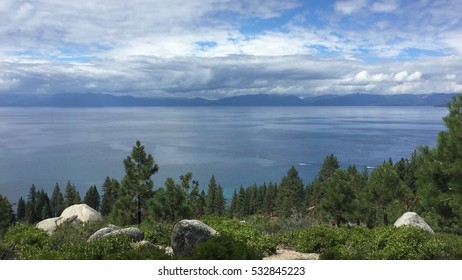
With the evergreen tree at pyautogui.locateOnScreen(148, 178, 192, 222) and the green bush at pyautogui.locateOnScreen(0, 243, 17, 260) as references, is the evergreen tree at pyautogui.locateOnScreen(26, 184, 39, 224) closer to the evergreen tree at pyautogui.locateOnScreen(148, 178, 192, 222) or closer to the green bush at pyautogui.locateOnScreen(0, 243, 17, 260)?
the evergreen tree at pyautogui.locateOnScreen(148, 178, 192, 222)

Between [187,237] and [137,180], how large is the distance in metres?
9.79

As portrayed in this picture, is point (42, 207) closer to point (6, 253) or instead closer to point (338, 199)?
point (338, 199)

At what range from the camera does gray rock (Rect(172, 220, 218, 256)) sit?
882cm

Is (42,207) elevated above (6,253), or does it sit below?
below

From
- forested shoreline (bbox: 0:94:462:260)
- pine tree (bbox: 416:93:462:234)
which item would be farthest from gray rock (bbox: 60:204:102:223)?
pine tree (bbox: 416:93:462:234)

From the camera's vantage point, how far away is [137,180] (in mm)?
18062

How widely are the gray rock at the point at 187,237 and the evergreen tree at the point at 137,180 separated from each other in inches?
368

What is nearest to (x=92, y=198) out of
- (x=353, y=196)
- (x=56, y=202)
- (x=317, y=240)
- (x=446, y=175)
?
(x=56, y=202)

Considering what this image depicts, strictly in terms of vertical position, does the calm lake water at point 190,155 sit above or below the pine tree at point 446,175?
below

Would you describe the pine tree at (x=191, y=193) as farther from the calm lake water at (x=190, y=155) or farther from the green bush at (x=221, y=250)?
the calm lake water at (x=190, y=155)

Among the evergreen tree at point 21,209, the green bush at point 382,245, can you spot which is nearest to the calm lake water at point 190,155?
the evergreen tree at point 21,209

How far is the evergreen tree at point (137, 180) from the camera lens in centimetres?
1797

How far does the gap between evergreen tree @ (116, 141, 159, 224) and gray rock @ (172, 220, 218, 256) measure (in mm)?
9355

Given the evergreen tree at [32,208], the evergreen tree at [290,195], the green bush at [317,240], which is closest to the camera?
the green bush at [317,240]
